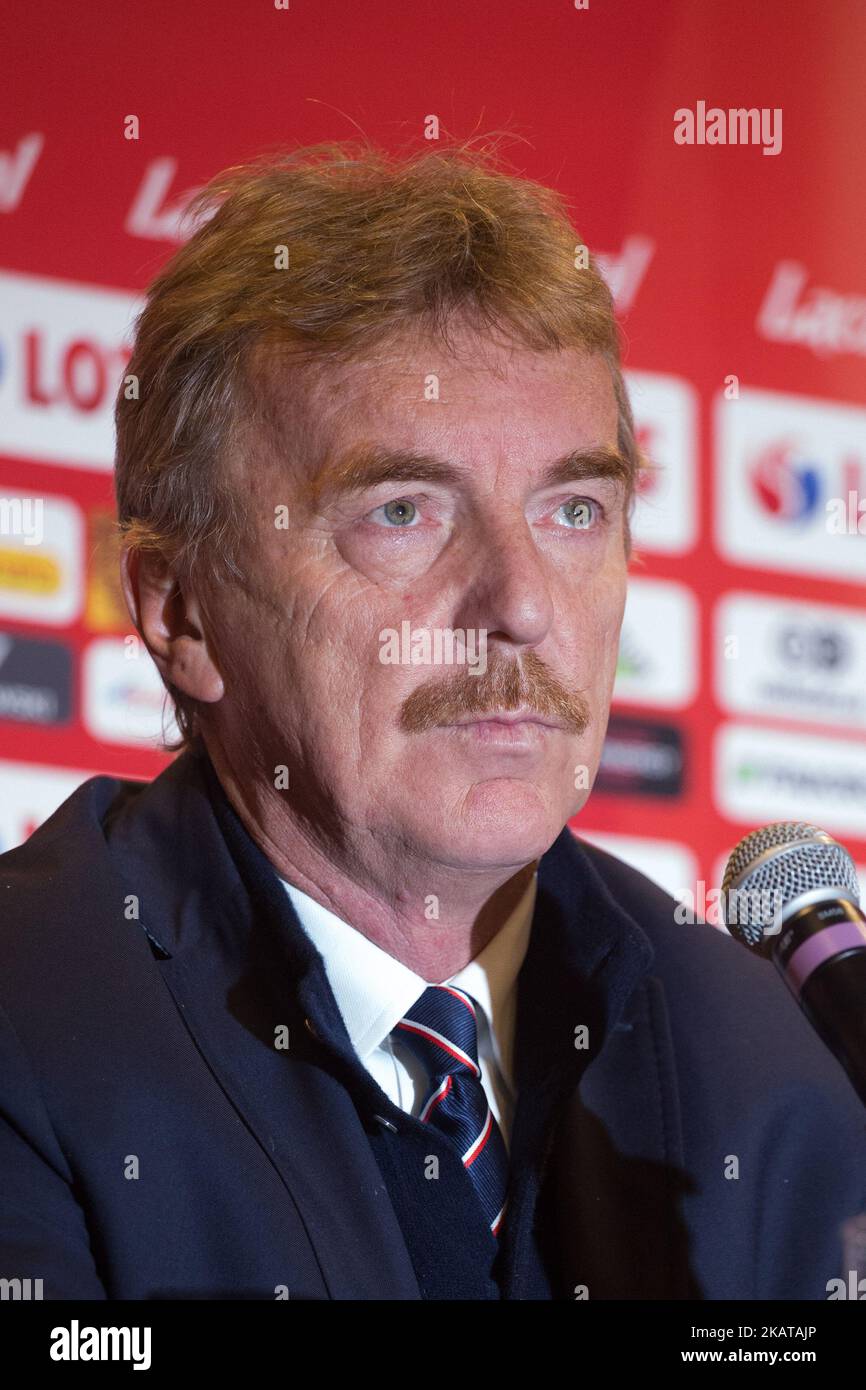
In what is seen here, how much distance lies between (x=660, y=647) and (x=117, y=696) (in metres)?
1.00

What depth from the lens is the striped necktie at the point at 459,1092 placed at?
1.48 m

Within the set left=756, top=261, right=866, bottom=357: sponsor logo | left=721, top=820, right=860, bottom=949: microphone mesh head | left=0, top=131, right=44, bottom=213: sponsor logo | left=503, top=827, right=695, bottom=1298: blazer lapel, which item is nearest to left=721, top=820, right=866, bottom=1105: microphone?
left=721, top=820, right=860, bottom=949: microphone mesh head

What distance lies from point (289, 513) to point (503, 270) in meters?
0.31

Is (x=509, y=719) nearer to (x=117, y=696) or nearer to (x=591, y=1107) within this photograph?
(x=591, y=1107)

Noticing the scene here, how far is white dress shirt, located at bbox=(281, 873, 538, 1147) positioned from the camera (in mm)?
1500

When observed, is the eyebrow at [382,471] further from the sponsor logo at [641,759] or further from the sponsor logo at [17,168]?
the sponsor logo at [641,759]

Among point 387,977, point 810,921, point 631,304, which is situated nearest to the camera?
point 810,921

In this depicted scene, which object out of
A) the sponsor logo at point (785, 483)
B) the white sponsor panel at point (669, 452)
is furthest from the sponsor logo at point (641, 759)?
the sponsor logo at point (785, 483)

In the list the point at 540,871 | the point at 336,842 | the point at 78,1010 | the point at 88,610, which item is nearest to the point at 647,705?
the point at 88,610

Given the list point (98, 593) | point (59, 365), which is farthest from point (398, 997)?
point (59, 365)

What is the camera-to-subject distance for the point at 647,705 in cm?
301

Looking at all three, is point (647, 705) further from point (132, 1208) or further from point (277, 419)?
point (132, 1208)

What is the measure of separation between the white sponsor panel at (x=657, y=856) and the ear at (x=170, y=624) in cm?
144

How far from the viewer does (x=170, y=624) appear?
1.68 m
